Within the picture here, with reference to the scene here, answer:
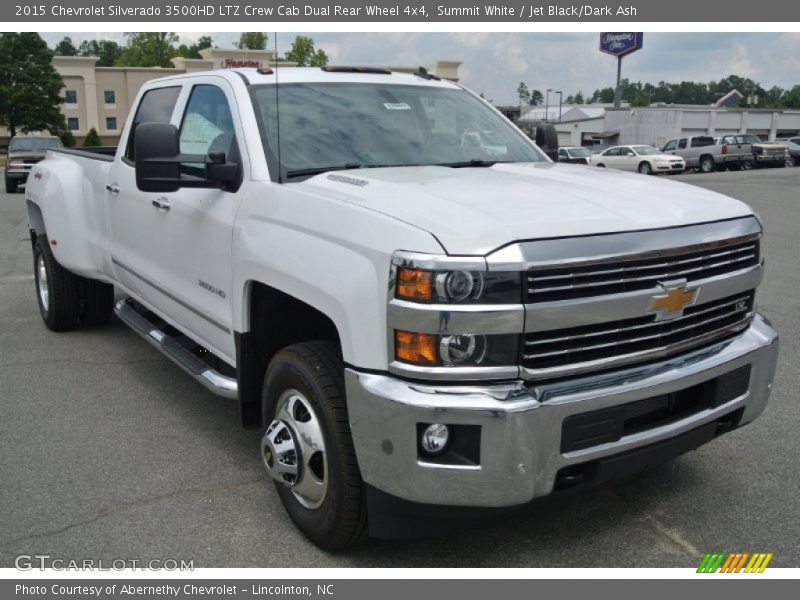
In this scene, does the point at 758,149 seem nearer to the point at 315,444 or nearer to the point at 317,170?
the point at 317,170

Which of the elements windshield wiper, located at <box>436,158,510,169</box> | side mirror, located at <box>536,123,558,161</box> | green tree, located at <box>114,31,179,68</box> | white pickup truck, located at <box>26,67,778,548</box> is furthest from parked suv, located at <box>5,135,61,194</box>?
green tree, located at <box>114,31,179,68</box>

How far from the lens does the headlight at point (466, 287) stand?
8.61 ft

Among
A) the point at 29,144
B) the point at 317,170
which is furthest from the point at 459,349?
the point at 29,144

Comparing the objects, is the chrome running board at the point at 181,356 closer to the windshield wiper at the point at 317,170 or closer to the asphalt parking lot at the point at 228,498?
the asphalt parking lot at the point at 228,498

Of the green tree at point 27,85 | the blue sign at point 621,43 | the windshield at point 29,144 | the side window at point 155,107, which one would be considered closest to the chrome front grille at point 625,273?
the side window at point 155,107

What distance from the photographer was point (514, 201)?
10.1 feet

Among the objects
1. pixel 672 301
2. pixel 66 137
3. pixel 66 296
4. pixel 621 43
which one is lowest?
pixel 66 296

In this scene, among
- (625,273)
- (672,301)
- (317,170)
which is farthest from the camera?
(317,170)

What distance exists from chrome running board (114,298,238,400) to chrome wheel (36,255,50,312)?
4.33 ft

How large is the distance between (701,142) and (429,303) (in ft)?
125

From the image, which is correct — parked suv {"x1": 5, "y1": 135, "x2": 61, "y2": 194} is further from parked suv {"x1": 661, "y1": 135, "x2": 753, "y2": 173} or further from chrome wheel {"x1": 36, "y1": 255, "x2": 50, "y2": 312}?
parked suv {"x1": 661, "y1": 135, "x2": 753, "y2": 173}

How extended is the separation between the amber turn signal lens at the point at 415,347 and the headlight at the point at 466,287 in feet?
0.40

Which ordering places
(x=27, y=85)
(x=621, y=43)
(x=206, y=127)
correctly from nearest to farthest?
(x=206, y=127), (x=27, y=85), (x=621, y=43)

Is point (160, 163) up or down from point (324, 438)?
up
